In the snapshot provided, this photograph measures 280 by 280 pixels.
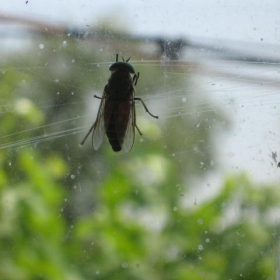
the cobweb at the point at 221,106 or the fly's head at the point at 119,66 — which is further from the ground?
the fly's head at the point at 119,66

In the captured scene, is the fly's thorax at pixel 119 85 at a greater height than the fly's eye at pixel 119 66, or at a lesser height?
lesser

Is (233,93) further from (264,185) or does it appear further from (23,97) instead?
(23,97)

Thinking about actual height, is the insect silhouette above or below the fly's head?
below

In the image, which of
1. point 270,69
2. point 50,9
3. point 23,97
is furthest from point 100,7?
point 270,69

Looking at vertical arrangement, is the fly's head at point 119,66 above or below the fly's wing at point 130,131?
above
